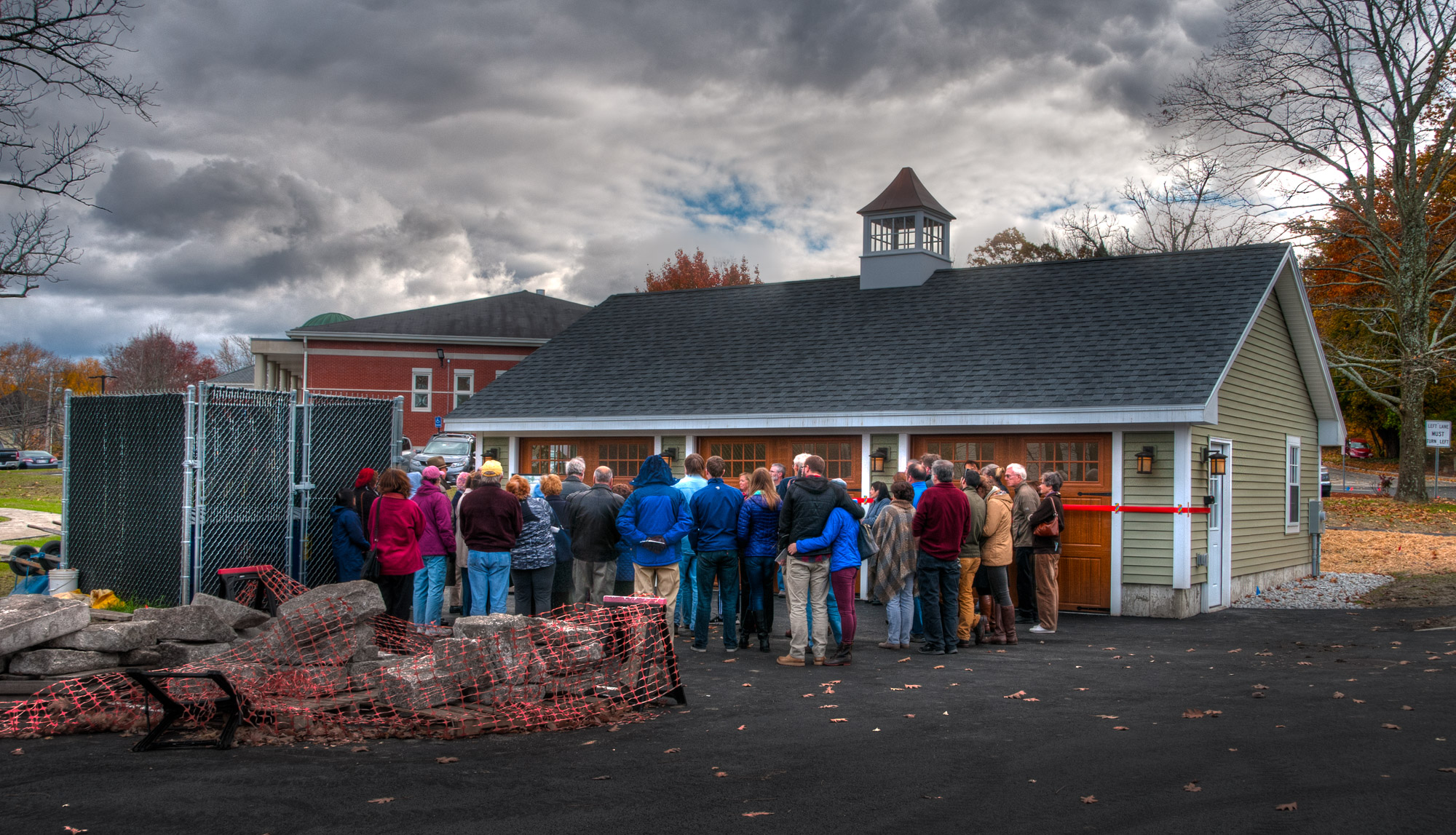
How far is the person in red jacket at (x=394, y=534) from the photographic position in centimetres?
948

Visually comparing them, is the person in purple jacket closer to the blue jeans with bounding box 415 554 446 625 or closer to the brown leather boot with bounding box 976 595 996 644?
the blue jeans with bounding box 415 554 446 625

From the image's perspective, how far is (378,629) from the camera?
930cm

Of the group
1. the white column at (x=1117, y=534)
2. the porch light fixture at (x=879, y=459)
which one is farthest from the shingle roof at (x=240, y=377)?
the white column at (x=1117, y=534)

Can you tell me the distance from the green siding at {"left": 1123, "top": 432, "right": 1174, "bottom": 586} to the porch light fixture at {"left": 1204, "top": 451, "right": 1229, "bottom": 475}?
696mm

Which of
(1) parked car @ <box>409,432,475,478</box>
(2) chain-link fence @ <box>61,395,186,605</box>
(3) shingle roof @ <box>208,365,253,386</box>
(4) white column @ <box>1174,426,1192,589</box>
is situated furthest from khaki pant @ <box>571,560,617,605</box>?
(3) shingle roof @ <box>208,365,253,386</box>

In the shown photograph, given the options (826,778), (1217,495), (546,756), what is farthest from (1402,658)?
(546,756)

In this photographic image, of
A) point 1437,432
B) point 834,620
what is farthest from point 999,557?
point 1437,432

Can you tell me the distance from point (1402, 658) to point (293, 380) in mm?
45739

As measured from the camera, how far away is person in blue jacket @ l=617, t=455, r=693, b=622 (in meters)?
9.98

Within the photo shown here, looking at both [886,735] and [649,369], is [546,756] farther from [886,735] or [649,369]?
[649,369]

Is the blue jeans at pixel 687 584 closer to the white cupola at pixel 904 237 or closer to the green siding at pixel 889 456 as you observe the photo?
the green siding at pixel 889 456

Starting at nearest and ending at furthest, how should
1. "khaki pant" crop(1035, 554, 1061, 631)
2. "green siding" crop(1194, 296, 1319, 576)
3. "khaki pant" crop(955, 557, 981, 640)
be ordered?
"khaki pant" crop(955, 557, 981, 640), "khaki pant" crop(1035, 554, 1061, 631), "green siding" crop(1194, 296, 1319, 576)

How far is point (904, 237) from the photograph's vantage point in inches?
800

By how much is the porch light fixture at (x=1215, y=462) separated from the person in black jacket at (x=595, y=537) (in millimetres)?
7922
